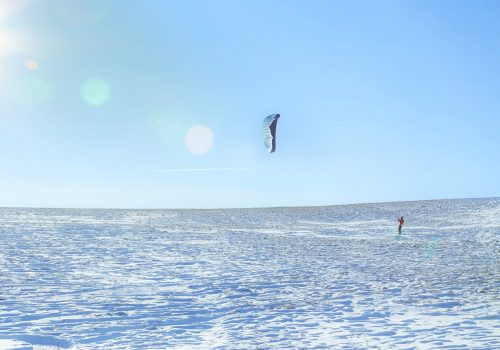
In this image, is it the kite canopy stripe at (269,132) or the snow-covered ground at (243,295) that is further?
the kite canopy stripe at (269,132)

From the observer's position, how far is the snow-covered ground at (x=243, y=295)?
32.0 ft

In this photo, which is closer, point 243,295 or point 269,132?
point 243,295

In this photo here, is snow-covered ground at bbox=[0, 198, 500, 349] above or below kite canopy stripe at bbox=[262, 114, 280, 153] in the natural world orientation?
below

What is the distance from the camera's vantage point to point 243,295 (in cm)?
1397

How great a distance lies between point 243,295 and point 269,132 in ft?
33.6

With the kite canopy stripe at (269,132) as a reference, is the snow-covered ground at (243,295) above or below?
below

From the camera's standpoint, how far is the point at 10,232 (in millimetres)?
31781

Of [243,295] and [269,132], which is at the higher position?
[269,132]

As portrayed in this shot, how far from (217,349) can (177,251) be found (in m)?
15.4

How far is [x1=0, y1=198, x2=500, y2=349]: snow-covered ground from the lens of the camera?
9.74 meters

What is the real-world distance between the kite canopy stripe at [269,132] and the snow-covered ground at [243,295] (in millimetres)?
5121

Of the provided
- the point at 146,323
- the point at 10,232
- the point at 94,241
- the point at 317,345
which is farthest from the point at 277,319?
the point at 10,232

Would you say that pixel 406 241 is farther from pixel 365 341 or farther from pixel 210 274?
Result: pixel 365 341

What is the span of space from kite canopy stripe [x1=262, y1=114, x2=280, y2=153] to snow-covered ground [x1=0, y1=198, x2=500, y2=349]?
5.12m
